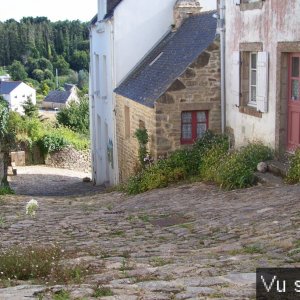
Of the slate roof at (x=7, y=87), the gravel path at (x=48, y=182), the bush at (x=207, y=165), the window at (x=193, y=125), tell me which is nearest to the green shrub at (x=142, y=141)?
the bush at (x=207, y=165)

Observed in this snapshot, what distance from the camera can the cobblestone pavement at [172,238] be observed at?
497 centimetres

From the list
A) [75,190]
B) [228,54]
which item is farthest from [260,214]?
[75,190]

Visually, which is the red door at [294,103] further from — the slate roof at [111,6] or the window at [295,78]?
the slate roof at [111,6]

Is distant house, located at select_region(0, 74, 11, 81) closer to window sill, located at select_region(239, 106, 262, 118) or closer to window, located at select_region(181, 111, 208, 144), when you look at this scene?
window, located at select_region(181, 111, 208, 144)

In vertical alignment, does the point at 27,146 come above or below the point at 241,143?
below

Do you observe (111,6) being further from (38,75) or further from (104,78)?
(38,75)

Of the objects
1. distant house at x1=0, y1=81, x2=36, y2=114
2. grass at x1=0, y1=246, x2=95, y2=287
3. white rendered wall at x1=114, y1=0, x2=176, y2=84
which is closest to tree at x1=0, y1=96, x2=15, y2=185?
white rendered wall at x1=114, y1=0, x2=176, y2=84

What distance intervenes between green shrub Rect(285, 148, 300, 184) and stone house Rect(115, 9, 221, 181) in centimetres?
446

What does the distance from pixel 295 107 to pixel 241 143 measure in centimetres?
259

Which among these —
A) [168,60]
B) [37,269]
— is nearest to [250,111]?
[168,60]

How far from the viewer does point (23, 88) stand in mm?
93875

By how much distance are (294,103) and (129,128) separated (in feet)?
23.5

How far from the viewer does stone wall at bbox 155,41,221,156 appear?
14555 millimetres

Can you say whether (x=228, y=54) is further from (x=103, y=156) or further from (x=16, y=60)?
(x=16, y=60)
